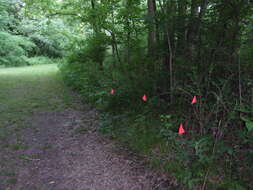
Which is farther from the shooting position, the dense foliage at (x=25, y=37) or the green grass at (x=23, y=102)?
the dense foliage at (x=25, y=37)

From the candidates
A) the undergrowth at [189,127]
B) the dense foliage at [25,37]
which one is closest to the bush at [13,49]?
the dense foliage at [25,37]

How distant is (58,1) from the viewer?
41.2 feet

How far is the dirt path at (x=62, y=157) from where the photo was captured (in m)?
3.26

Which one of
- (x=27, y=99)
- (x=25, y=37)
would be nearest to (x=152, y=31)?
(x=27, y=99)

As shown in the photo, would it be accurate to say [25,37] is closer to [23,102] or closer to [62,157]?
[23,102]

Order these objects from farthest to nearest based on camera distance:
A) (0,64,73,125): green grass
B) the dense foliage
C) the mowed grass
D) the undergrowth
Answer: the dense foliage → (0,64,73,125): green grass → the mowed grass → the undergrowth

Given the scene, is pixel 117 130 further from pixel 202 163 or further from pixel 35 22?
pixel 35 22

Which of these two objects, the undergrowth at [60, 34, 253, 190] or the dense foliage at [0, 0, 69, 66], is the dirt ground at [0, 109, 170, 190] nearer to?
the undergrowth at [60, 34, 253, 190]

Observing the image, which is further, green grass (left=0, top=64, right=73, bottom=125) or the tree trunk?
green grass (left=0, top=64, right=73, bottom=125)

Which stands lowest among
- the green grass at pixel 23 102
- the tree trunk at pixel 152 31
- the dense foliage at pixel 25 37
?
the green grass at pixel 23 102

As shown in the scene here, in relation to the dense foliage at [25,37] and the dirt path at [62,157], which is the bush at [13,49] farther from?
the dirt path at [62,157]

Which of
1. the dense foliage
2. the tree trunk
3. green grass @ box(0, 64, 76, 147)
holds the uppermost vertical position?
the dense foliage

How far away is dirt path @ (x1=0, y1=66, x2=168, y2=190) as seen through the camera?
10.7ft

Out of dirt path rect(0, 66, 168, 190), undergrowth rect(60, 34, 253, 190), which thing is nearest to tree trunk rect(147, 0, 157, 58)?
undergrowth rect(60, 34, 253, 190)
